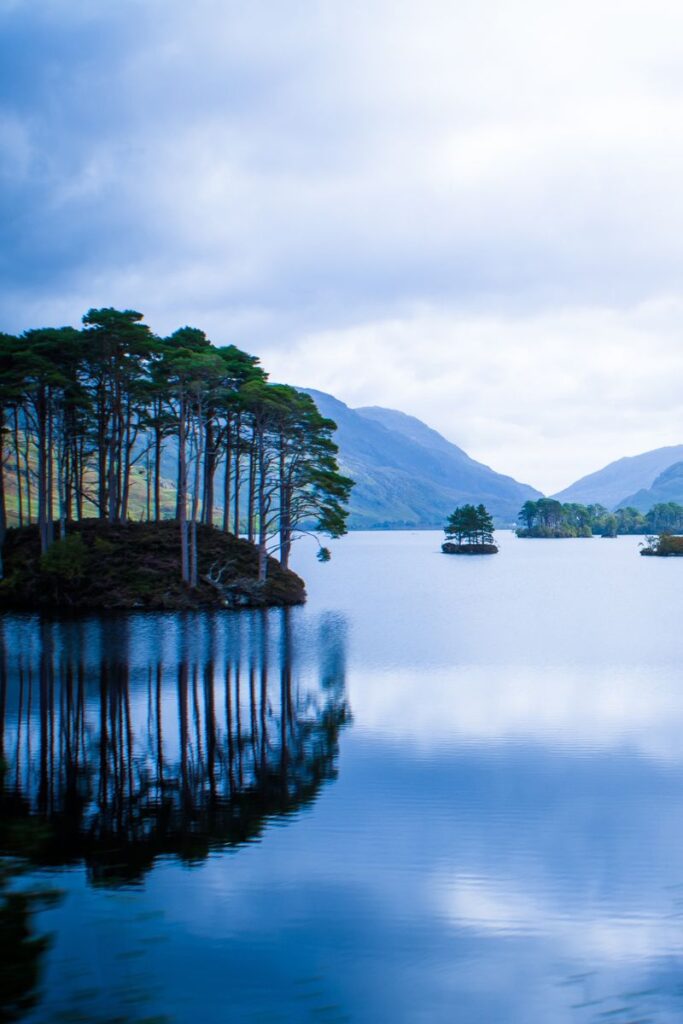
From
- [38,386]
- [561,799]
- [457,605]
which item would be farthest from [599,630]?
[38,386]

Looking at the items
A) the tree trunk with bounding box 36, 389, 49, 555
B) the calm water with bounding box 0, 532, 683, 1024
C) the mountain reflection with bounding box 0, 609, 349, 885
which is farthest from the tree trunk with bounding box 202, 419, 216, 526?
the calm water with bounding box 0, 532, 683, 1024

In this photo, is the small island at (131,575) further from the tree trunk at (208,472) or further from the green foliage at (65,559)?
the tree trunk at (208,472)

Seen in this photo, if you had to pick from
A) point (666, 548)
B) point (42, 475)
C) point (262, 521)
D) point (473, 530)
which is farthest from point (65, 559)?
point (666, 548)

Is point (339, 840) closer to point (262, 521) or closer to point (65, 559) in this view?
point (262, 521)

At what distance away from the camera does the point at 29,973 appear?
6668mm

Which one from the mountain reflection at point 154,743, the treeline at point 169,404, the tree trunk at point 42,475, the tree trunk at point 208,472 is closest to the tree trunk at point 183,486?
the treeline at point 169,404

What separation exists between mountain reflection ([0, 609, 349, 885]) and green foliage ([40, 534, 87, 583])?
13276 mm

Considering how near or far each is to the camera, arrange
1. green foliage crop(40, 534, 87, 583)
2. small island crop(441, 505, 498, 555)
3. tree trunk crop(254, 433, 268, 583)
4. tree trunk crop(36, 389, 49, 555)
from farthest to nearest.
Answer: small island crop(441, 505, 498, 555) → tree trunk crop(254, 433, 268, 583) → tree trunk crop(36, 389, 49, 555) → green foliage crop(40, 534, 87, 583)

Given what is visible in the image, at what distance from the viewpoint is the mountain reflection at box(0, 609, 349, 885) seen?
13.0m

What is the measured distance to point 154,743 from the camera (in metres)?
18.7

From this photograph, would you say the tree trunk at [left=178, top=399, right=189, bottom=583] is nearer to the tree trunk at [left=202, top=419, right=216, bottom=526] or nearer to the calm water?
the tree trunk at [left=202, top=419, right=216, bottom=526]

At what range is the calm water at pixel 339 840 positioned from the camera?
29.0 ft

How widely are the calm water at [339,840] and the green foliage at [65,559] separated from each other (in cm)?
1820

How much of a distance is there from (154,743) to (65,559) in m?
31.9
